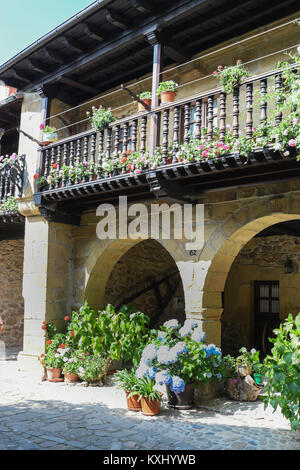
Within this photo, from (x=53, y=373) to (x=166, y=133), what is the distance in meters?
4.49

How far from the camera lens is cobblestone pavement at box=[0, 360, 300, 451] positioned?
445 centimetres

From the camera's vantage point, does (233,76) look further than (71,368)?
No

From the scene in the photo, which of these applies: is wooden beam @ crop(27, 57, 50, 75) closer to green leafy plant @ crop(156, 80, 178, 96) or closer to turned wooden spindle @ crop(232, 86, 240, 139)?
green leafy plant @ crop(156, 80, 178, 96)

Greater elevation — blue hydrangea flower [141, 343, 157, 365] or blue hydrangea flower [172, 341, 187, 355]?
blue hydrangea flower [172, 341, 187, 355]

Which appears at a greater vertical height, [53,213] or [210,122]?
[210,122]

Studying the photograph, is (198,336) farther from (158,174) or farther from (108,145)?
(108,145)

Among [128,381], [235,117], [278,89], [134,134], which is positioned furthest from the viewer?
[134,134]

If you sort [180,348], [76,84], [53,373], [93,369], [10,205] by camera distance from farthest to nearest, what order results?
1. [10,205]
2. [76,84]
3. [53,373]
4. [93,369]
5. [180,348]

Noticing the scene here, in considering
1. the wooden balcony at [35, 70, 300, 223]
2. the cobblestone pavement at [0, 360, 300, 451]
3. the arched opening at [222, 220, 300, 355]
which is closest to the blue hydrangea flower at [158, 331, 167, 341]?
the cobblestone pavement at [0, 360, 300, 451]

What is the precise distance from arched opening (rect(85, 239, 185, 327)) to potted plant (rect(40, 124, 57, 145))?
11.1 feet

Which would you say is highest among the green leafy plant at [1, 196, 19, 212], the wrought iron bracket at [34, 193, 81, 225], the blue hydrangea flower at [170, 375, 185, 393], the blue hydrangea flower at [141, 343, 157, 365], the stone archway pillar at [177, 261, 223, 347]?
the green leafy plant at [1, 196, 19, 212]

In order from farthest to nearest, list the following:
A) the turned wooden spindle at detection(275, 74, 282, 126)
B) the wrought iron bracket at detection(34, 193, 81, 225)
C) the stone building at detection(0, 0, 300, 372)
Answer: the wrought iron bracket at detection(34, 193, 81, 225)
the stone building at detection(0, 0, 300, 372)
the turned wooden spindle at detection(275, 74, 282, 126)

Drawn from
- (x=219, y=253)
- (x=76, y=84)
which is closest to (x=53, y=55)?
(x=76, y=84)

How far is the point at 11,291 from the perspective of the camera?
12.1 meters
